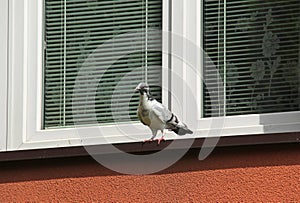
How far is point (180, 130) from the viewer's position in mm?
9023

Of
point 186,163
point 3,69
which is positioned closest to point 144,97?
point 186,163

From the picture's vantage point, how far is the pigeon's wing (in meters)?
9.02

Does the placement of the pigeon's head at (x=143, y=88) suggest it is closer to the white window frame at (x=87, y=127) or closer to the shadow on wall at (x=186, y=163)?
the white window frame at (x=87, y=127)

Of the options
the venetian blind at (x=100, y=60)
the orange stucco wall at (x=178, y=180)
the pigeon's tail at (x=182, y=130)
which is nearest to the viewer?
the orange stucco wall at (x=178, y=180)

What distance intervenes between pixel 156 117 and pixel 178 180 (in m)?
0.35

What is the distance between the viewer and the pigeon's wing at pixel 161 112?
902 centimetres

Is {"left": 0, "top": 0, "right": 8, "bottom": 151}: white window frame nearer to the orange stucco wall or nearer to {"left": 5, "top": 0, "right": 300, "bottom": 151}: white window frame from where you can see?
{"left": 5, "top": 0, "right": 300, "bottom": 151}: white window frame

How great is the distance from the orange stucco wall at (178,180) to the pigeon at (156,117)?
0.53ft

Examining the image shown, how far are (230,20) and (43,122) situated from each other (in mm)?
A: 1171

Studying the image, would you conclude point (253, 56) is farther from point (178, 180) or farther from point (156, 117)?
point (178, 180)

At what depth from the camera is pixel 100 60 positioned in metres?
9.49

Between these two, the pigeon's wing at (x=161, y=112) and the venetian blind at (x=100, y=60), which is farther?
the venetian blind at (x=100, y=60)

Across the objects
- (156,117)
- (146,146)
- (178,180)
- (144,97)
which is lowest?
(178,180)

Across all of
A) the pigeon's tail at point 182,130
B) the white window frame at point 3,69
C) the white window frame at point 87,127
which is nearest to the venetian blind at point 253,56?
the white window frame at point 87,127
